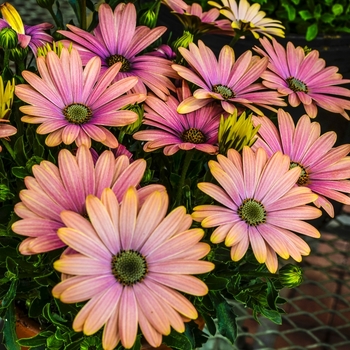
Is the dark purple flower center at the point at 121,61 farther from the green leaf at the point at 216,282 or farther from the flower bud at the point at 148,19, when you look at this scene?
the green leaf at the point at 216,282

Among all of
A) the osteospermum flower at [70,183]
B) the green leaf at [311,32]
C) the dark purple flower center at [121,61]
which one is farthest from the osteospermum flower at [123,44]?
the green leaf at [311,32]

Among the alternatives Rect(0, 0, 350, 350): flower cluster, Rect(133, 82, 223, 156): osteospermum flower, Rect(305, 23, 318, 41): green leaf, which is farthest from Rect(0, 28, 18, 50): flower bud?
Rect(305, 23, 318, 41): green leaf

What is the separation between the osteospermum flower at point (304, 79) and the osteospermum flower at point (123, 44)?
3.2 inches

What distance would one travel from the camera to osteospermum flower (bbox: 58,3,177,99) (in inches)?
17.9

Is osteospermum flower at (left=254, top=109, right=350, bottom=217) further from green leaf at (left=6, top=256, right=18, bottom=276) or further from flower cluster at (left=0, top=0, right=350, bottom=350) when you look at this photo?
green leaf at (left=6, top=256, right=18, bottom=276)

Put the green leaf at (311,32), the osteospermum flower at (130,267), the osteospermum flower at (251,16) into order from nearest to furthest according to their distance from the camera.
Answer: the osteospermum flower at (130,267) < the osteospermum flower at (251,16) < the green leaf at (311,32)

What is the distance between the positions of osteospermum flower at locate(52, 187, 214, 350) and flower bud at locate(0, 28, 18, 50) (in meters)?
0.16

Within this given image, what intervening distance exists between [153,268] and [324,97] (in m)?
0.22

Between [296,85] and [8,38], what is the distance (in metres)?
0.22

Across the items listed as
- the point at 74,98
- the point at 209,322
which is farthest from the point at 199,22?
the point at 209,322

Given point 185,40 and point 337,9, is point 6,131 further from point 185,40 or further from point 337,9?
point 337,9

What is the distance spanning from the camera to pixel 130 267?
1.11 feet

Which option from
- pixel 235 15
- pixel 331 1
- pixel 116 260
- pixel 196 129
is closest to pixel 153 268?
pixel 116 260

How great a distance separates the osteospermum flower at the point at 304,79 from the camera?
47 centimetres
